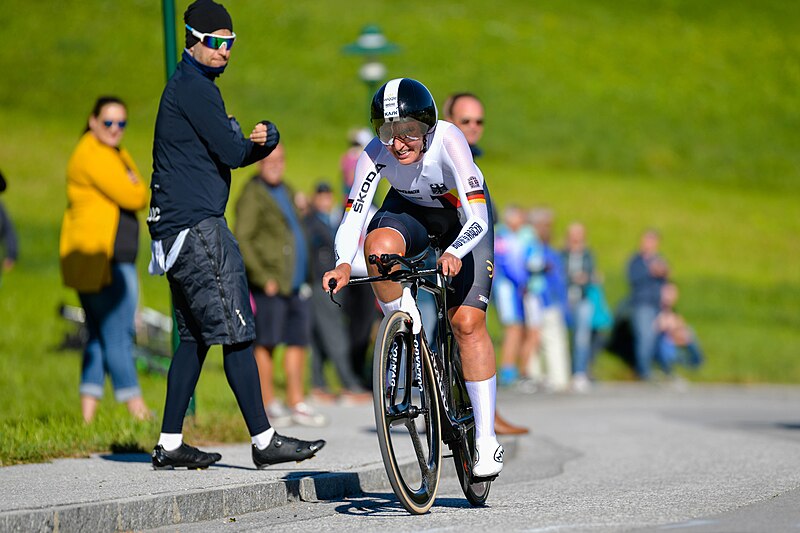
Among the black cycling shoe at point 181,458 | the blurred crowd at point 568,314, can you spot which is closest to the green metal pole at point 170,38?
the black cycling shoe at point 181,458

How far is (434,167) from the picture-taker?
23.2 feet

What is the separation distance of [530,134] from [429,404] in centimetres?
4109

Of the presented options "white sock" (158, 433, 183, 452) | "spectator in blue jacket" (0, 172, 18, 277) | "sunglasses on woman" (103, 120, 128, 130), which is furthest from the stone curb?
"spectator in blue jacket" (0, 172, 18, 277)

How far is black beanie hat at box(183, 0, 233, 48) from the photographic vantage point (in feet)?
24.8

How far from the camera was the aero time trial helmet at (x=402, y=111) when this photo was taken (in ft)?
22.4

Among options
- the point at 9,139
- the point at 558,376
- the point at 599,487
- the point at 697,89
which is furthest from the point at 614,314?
the point at 697,89

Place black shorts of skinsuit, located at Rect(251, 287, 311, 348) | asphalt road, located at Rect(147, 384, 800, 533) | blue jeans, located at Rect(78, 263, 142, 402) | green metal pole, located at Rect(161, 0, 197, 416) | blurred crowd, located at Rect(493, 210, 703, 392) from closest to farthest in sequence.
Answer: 1. asphalt road, located at Rect(147, 384, 800, 533)
2. green metal pole, located at Rect(161, 0, 197, 416)
3. blue jeans, located at Rect(78, 263, 142, 402)
4. black shorts of skinsuit, located at Rect(251, 287, 311, 348)
5. blurred crowd, located at Rect(493, 210, 703, 392)

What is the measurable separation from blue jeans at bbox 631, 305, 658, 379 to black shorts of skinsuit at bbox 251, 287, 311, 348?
8.50 m

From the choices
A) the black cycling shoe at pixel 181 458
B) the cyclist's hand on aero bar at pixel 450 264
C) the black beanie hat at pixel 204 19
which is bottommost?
the black cycling shoe at pixel 181 458

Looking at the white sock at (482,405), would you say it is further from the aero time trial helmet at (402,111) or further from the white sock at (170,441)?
the white sock at (170,441)

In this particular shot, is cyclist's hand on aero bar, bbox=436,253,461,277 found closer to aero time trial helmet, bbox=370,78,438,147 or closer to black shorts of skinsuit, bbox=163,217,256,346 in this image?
aero time trial helmet, bbox=370,78,438,147

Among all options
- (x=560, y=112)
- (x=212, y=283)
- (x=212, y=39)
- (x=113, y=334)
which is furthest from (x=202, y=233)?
(x=560, y=112)

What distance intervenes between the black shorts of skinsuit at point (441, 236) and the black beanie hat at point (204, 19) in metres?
1.35

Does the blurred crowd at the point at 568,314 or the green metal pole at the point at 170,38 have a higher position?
the green metal pole at the point at 170,38
